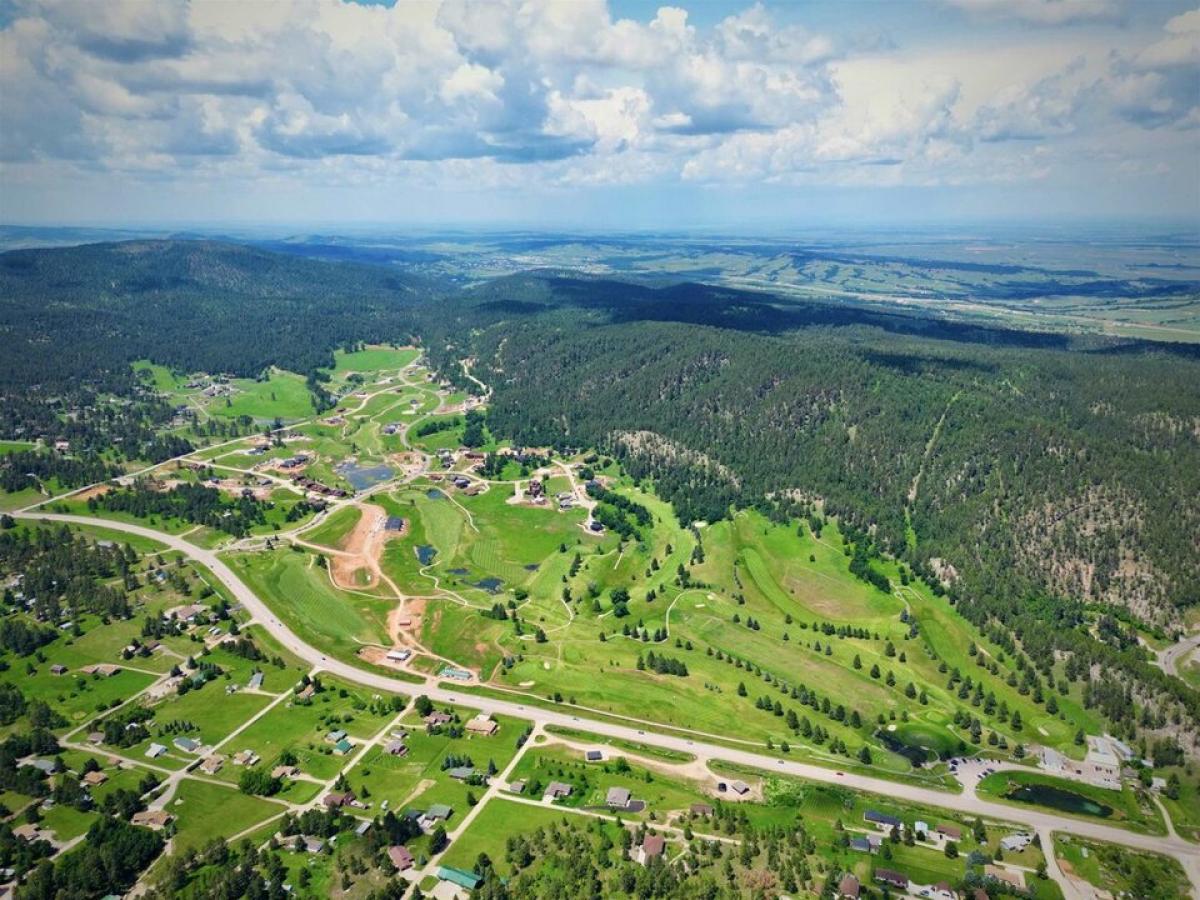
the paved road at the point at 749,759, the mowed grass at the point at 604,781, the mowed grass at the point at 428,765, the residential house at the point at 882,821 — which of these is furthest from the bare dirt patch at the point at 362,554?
the residential house at the point at 882,821

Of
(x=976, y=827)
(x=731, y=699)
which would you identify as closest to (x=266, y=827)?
(x=731, y=699)

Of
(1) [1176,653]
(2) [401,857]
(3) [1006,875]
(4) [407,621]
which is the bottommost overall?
(1) [1176,653]

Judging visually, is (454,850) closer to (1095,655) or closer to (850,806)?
(850,806)

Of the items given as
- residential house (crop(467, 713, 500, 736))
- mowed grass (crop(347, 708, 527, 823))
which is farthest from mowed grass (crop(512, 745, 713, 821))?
residential house (crop(467, 713, 500, 736))

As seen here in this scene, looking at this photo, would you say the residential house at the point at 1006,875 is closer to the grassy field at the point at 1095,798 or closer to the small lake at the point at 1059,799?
the grassy field at the point at 1095,798

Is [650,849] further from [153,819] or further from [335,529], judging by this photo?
[335,529]

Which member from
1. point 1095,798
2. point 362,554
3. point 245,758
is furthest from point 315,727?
point 1095,798
